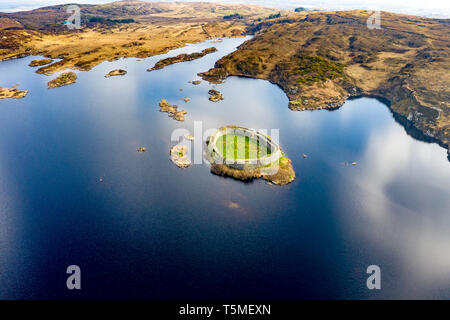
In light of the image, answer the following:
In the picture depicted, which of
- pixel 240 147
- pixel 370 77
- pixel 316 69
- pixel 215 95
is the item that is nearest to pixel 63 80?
pixel 215 95

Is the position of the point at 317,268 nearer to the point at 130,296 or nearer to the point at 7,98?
the point at 130,296

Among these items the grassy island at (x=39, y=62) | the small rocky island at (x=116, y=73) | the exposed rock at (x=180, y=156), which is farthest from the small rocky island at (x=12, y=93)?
the exposed rock at (x=180, y=156)

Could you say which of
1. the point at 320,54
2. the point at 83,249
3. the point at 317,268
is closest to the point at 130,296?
the point at 83,249

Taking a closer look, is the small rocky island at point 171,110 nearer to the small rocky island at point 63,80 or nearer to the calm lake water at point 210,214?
the calm lake water at point 210,214

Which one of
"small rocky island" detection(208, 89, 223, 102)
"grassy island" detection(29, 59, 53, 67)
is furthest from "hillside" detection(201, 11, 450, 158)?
"grassy island" detection(29, 59, 53, 67)

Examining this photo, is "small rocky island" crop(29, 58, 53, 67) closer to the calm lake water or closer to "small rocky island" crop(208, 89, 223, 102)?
the calm lake water
